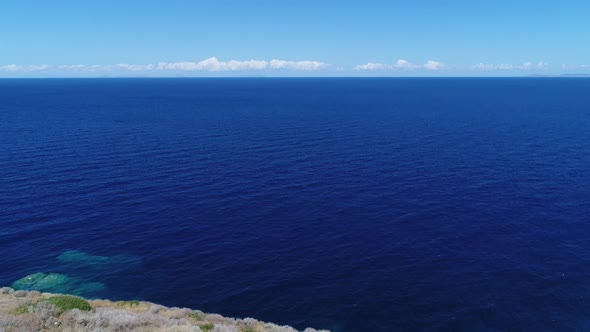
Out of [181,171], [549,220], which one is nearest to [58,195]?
[181,171]

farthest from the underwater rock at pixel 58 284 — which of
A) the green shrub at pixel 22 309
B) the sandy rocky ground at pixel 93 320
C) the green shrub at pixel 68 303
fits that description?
the green shrub at pixel 22 309

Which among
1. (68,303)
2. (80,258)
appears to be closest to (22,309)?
(68,303)

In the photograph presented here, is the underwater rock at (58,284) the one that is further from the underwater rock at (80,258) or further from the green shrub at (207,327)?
the green shrub at (207,327)

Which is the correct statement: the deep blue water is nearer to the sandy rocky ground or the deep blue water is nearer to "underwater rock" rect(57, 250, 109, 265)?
"underwater rock" rect(57, 250, 109, 265)

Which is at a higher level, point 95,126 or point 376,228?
point 95,126

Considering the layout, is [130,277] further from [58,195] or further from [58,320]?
[58,195]

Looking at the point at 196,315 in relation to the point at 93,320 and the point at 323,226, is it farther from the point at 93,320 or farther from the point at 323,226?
the point at 323,226
